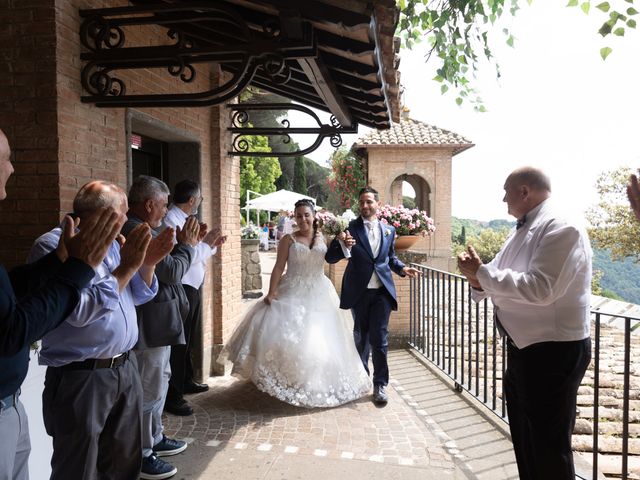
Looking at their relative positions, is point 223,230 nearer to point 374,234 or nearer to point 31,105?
point 374,234

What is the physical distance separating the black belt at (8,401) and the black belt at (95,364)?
1.39 ft

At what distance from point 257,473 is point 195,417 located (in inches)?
49.5

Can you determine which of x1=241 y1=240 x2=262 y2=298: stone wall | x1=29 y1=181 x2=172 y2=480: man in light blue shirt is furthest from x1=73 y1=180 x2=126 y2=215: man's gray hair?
x1=241 y1=240 x2=262 y2=298: stone wall

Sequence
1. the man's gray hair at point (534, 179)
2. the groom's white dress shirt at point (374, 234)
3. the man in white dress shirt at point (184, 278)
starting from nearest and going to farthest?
the man's gray hair at point (534, 179) → the man in white dress shirt at point (184, 278) → the groom's white dress shirt at point (374, 234)

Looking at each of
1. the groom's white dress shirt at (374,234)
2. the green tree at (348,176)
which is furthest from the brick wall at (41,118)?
the green tree at (348,176)

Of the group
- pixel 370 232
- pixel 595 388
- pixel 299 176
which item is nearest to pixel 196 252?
pixel 370 232

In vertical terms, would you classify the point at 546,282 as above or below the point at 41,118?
below

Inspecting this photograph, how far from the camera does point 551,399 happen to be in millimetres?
2543

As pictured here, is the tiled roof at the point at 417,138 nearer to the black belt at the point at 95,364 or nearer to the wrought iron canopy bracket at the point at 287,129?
the wrought iron canopy bracket at the point at 287,129

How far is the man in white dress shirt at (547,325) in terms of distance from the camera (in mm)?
2473

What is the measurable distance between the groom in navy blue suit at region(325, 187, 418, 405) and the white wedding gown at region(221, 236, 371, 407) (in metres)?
0.17

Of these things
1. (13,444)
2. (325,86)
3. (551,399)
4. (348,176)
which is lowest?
(551,399)

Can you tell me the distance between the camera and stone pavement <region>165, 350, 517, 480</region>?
3.45 metres

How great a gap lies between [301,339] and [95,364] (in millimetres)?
2597
